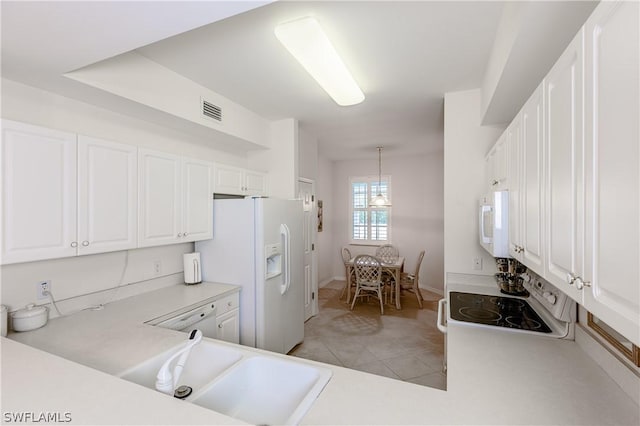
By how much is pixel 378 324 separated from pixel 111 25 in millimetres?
4043

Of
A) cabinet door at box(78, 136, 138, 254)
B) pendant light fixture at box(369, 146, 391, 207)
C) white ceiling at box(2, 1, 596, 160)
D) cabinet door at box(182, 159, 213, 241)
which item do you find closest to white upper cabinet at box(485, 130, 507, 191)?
white ceiling at box(2, 1, 596, 160)

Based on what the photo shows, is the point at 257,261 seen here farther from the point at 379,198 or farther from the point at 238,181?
the point at 379,198

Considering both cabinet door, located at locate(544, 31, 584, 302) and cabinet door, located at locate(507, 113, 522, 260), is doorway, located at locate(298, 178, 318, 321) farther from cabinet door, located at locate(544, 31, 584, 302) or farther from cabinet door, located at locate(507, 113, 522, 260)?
cabinet door, located at locate(544, 31, 584, 302)

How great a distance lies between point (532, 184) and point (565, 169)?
40 cm

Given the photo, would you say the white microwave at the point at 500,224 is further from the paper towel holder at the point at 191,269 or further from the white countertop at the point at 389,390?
the paper towel holder at the point at 191,269

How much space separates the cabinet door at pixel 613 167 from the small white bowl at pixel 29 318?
2597 mm

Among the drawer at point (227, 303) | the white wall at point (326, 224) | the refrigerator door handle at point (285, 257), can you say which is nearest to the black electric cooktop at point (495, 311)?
the refrigerator door handle at point (285, 257)

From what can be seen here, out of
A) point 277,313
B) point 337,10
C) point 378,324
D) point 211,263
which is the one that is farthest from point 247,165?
point 378,324

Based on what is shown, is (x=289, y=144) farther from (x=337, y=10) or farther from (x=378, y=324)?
(x=378, y=324)

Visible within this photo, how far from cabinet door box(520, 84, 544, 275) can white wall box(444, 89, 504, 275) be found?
1342mm

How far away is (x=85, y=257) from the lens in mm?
2098

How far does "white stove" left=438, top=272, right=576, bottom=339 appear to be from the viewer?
158cm

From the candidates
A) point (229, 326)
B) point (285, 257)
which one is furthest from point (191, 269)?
point (285, 257)

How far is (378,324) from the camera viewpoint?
4.04 meters
